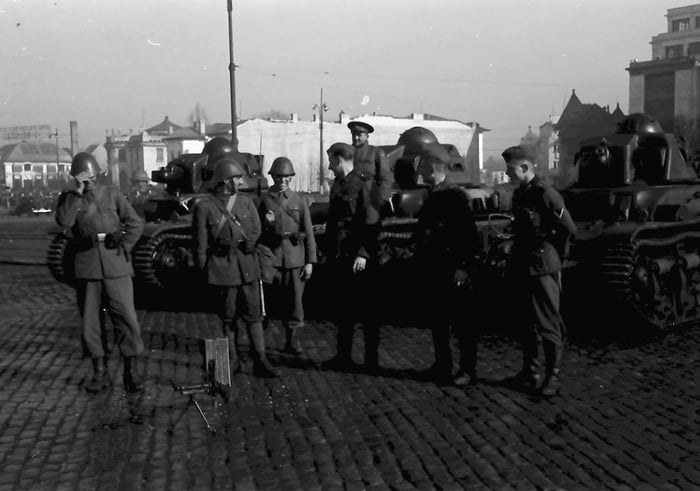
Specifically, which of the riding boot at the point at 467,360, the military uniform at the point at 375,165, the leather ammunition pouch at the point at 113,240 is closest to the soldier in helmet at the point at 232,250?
the leather ammunition pouch at the point at 113,240

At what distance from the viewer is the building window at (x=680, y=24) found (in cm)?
8319

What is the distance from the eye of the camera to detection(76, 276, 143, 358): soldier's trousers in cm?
701

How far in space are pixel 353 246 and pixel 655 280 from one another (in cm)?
354

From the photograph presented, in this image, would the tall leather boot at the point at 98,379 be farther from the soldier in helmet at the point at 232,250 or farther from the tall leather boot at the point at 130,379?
the soldier in helmet at the point at 232,250

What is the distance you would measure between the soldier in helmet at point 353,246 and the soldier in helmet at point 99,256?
1837 millimetres

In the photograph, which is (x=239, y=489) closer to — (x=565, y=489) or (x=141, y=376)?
(x=565, y=489)

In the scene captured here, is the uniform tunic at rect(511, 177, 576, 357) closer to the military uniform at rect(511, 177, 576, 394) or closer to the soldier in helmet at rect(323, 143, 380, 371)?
the military uniform at rect(511, 177, 576, 394)

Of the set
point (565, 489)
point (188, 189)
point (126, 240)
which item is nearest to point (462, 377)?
point (565, 489)

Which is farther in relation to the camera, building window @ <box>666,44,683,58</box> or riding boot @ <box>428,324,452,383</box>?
building window @ <box>666,44,683,58</box>

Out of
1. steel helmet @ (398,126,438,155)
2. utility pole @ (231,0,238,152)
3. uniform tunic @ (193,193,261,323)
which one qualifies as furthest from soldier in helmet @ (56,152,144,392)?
utility pole @ (231,0,238,152)

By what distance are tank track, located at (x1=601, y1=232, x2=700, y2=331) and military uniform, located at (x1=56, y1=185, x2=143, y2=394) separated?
15.6ft

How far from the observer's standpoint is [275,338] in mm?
9484

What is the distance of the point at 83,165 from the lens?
6871 mm

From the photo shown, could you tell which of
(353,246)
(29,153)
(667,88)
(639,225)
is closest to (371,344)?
(353,246)
